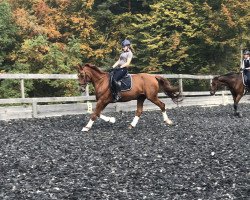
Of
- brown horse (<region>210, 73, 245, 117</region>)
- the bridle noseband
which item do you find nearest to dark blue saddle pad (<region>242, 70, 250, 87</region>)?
brown horse (<region>210, 73, 245, 117</region>)

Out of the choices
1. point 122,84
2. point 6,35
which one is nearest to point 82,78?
point 122,84

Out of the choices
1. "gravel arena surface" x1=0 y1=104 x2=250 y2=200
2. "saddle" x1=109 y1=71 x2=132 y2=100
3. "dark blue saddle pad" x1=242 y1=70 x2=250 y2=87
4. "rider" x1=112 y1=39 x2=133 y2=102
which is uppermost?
"rider" x1=112 y1=39 x2=133 y2=102

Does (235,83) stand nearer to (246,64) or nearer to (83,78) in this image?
(246,64)

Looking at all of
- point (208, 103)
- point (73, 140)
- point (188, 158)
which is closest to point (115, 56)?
point (208, 103)

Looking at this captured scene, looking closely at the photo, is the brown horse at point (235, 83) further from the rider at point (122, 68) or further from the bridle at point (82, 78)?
the bridle at point (82, 78)

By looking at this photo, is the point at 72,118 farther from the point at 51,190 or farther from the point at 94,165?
the point at 51,190

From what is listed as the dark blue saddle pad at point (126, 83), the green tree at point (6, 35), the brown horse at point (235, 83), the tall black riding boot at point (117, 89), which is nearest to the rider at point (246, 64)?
the brown horse at point (235, 83)

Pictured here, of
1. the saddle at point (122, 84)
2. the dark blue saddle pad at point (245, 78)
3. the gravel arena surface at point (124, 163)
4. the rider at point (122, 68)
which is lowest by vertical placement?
the gravel arena surface at point (124, 163)

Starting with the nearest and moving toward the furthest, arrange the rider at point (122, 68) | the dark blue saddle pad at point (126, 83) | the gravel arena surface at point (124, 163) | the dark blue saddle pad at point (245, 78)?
the gravel arena surface at point (124, 163) < the rider at point (122, 68) < the dark blue saddle pad at point (126, 83) < the dark blue saddle pad at point (245, 78)

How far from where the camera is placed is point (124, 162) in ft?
27.2

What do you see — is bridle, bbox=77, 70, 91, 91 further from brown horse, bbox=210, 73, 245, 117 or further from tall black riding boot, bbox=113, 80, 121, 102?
brown horse, bbox=210, 73, 245, 117

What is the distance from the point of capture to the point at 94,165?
809 cm

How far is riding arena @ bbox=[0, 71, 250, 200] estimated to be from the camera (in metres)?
6.40

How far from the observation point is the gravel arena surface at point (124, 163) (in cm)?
637
